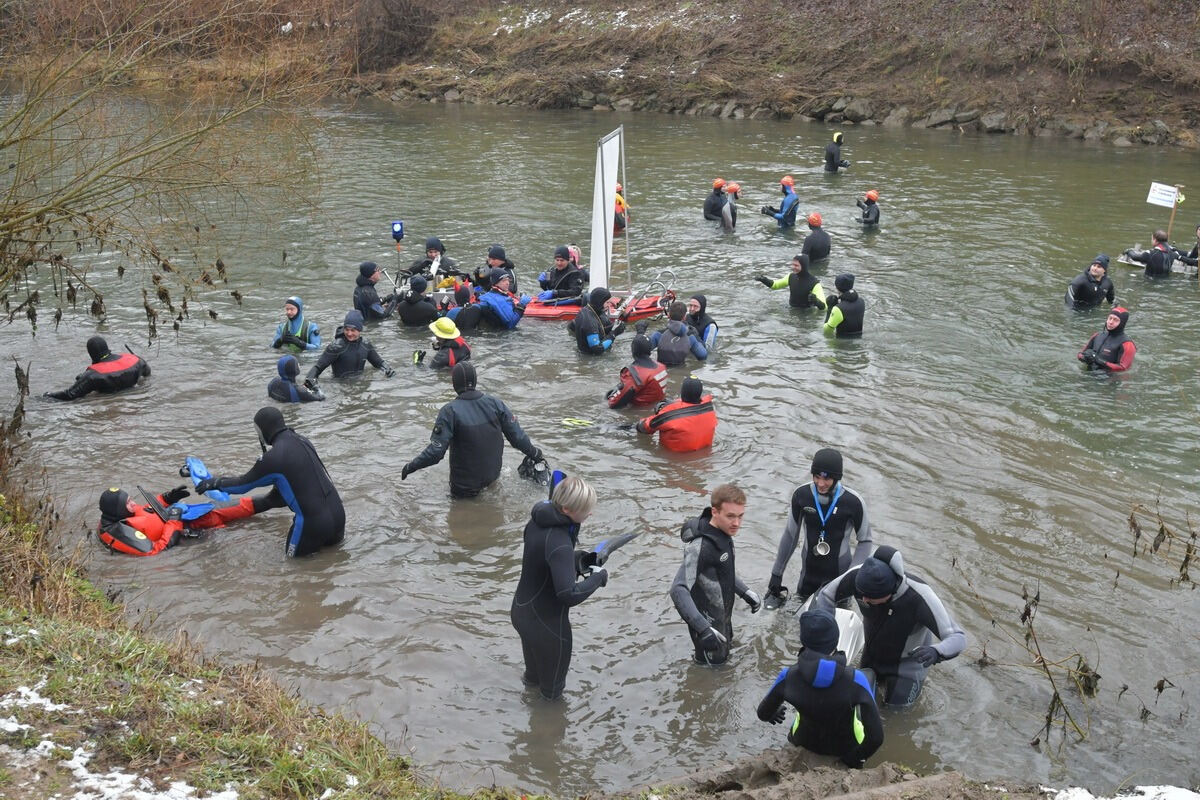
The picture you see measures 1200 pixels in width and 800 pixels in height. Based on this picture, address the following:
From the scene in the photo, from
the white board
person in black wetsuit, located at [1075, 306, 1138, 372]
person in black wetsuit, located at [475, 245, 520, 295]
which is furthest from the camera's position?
person in black wetsuit, located at [475, 245, 520, 295]

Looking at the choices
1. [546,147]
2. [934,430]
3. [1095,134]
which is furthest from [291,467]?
[1095,134]

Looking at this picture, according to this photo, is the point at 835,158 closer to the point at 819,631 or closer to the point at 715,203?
the point at 715,203

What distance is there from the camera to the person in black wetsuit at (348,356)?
13.1 meters

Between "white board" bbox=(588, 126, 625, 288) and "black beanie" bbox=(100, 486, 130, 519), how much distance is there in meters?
7.60

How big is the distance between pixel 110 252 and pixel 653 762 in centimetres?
1714

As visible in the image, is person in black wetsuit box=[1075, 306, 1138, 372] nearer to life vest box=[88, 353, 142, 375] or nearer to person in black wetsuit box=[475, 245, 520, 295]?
person in black wetsuit box=[475, 245, 520, 295]

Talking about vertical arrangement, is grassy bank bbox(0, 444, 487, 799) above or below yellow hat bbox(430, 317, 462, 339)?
below

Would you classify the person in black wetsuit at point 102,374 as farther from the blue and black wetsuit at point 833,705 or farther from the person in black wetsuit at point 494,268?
the blue and black wetsuit at point 833,705

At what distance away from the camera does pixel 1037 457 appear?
1137 cm

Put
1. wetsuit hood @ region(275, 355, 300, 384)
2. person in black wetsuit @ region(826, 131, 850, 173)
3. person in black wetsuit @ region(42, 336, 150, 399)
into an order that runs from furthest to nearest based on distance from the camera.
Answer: person in black wetsuit @ region(826, 131, 850, 173) < person in black wetsuit @ region(42, 336, 150, 399) < wetsuit hood @ region(275, 355, 300, 384)

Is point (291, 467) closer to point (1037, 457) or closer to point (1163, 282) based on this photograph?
point (1037, 457)

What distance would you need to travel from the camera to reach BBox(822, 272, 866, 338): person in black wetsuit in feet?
48.6

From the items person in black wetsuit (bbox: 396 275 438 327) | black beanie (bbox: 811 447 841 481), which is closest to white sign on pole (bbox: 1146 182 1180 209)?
person in black wetsuit (bbox: 396 275 438 327)

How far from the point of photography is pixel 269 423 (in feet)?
28.2
